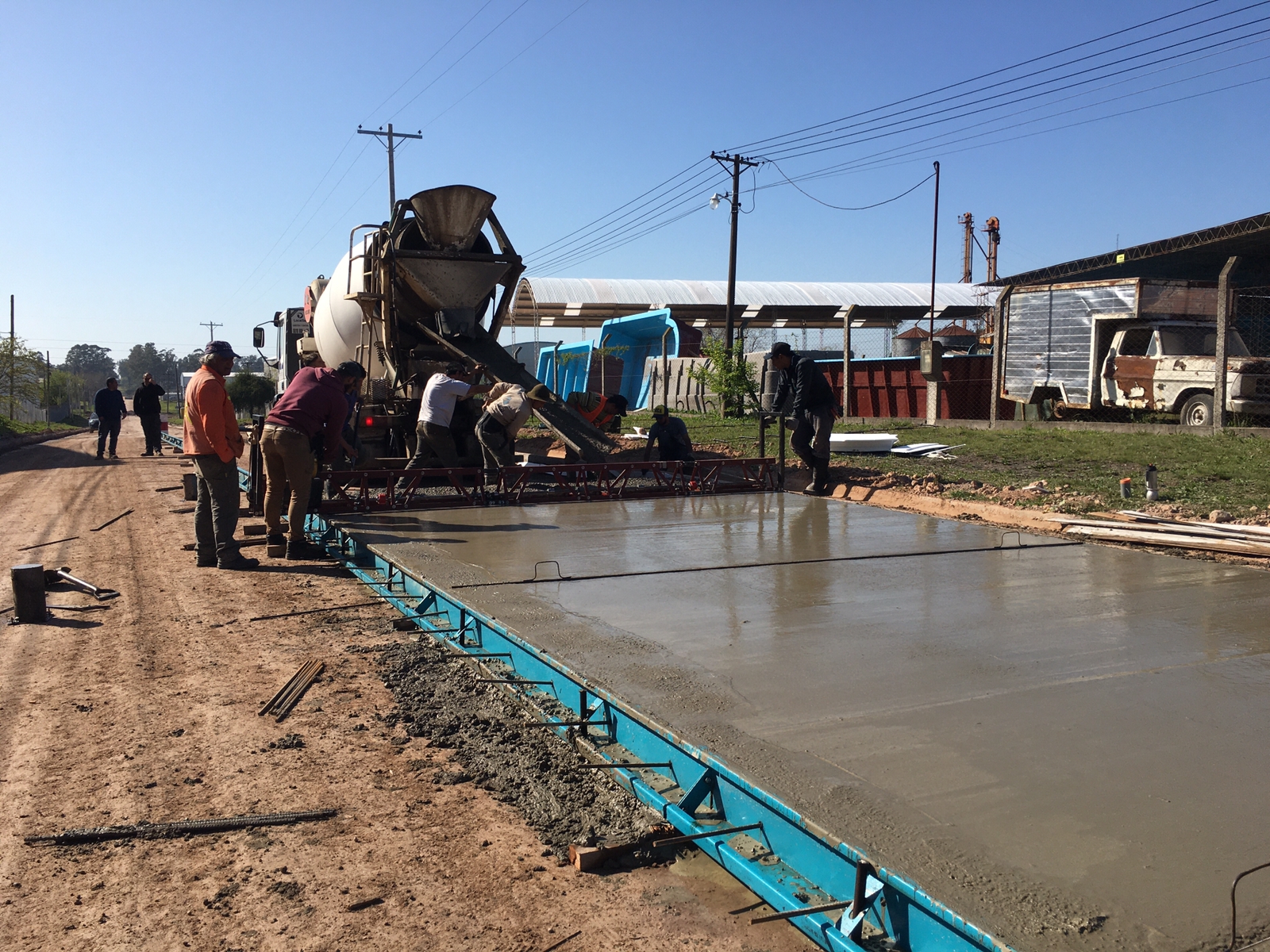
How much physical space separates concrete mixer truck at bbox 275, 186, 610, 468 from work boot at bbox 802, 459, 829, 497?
2324mm

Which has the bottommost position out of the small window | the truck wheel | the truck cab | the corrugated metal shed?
the truck wheel

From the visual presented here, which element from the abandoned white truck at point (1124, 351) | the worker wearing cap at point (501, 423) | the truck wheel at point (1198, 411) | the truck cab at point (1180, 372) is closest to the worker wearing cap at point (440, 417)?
the worker wearing cap at point (501, 423)

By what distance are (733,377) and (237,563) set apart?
14.5 meters

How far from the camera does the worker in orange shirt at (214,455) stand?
7.25 metres

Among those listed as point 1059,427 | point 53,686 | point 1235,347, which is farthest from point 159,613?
point 1235,347

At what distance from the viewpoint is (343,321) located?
40.0 ft

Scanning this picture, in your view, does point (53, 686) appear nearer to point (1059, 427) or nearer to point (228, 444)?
point (228, 444)

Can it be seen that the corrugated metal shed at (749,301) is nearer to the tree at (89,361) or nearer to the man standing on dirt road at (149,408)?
the man standing on dirt road at (149,408)

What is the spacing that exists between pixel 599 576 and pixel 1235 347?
12371mm

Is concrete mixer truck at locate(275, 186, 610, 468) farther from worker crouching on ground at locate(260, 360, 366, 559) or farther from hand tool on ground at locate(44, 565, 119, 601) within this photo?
hand tool on ground at locate(44, 565, 119, 601)

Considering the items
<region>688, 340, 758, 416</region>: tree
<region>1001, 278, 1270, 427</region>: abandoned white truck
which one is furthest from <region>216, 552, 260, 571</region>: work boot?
<region>688, 340, 758, 416</region>: tree

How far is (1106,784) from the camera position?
2.80 metres

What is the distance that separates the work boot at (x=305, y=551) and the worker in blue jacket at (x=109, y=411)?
14.0 m

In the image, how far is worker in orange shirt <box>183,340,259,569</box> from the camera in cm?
725
